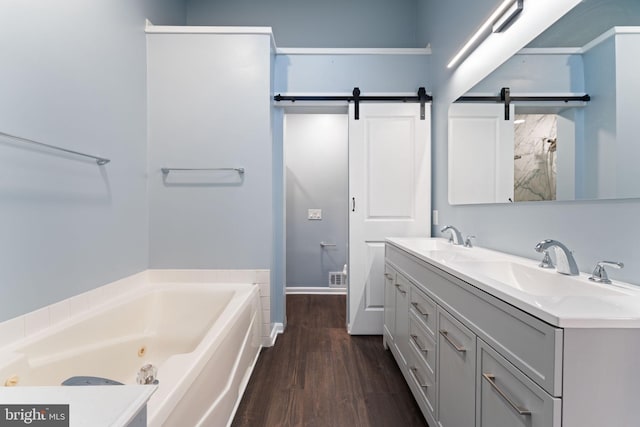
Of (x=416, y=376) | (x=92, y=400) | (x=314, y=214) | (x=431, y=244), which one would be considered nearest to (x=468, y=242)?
(x=431, y=244)

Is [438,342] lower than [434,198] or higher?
lower

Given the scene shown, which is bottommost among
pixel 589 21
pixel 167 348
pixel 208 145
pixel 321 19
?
pixel 167 348

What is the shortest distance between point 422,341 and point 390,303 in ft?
2.16

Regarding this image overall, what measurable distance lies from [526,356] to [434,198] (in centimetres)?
191

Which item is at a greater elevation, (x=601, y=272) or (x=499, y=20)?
(x=499, y=20)

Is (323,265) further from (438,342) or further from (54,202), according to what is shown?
(54,202)

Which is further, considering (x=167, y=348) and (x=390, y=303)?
(x=390, y=303)

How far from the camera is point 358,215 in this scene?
2.56 m

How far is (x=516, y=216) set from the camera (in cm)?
147

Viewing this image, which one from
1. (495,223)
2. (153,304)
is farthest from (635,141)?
(153,304)


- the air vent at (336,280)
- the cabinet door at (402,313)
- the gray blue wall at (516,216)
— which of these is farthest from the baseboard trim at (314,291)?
the cabinet door at (402,313)

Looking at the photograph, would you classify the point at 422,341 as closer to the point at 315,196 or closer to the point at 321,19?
the point at 315,196

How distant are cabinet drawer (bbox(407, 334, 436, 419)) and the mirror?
0.98 m

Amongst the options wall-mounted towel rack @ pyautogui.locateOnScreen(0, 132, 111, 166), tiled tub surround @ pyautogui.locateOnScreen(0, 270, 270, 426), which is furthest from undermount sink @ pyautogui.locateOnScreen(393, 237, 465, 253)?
wall-mounted towel rack @ pyautogui.locateOnScreen(0, 132, 111, 166)
